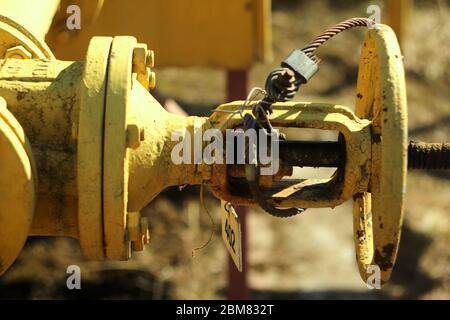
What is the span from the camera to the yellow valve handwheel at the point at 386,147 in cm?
165

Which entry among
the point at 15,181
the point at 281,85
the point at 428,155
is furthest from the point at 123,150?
the point at 428,155

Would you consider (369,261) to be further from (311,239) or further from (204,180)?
(311,239)

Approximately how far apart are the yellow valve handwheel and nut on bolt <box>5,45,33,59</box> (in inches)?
25.4

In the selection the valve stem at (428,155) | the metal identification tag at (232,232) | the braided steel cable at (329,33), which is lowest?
the metal identification tag at (232,232)

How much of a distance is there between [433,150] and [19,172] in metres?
0.75

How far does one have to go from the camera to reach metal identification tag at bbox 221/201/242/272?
1904 mm

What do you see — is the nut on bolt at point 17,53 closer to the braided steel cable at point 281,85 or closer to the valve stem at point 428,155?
the braided steel cable at point 281,85

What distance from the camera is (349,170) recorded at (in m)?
1.78

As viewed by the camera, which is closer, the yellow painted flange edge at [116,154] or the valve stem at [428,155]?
the yellow painted flange edge at [116,154]

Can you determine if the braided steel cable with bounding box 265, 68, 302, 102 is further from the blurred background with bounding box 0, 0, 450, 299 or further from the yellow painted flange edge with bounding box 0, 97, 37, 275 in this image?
the blurred background with bounding box 0, 0, 450, 299

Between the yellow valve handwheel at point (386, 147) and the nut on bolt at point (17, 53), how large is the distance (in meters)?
0.65

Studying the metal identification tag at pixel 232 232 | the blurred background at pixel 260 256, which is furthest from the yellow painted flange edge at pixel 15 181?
the blurred background at pixel 260 256

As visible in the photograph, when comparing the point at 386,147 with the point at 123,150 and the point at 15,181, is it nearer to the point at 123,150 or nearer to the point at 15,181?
the point at 123,150

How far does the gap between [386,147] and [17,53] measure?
74cm
